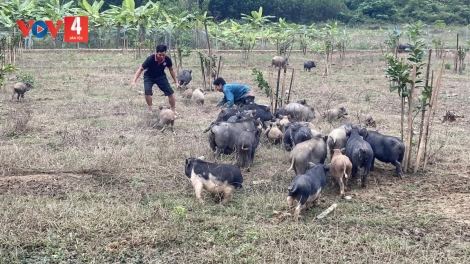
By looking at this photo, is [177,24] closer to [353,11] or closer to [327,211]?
[327,211]

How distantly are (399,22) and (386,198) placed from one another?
42.6 meters

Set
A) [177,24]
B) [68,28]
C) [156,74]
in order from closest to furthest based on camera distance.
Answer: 1. [156,74]
2. [177,24]
3. [68,28]

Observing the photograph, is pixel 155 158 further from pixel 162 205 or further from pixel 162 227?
pixel 162 227

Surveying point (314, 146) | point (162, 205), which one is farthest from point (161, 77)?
point (162, 205)

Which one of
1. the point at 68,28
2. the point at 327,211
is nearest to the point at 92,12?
the point at 68,28

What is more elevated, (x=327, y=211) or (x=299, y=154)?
(x=299, y=154)

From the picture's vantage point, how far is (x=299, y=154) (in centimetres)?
695

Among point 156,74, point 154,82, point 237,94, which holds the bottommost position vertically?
point 237,94

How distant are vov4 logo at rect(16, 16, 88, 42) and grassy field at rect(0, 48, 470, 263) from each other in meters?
17.3

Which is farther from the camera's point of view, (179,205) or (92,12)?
(92,12)

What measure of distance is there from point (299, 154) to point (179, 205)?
1.86 metres

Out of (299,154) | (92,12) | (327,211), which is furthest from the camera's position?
(92,12)

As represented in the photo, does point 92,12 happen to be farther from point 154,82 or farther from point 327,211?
point 327,211

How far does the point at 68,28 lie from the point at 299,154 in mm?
24613
